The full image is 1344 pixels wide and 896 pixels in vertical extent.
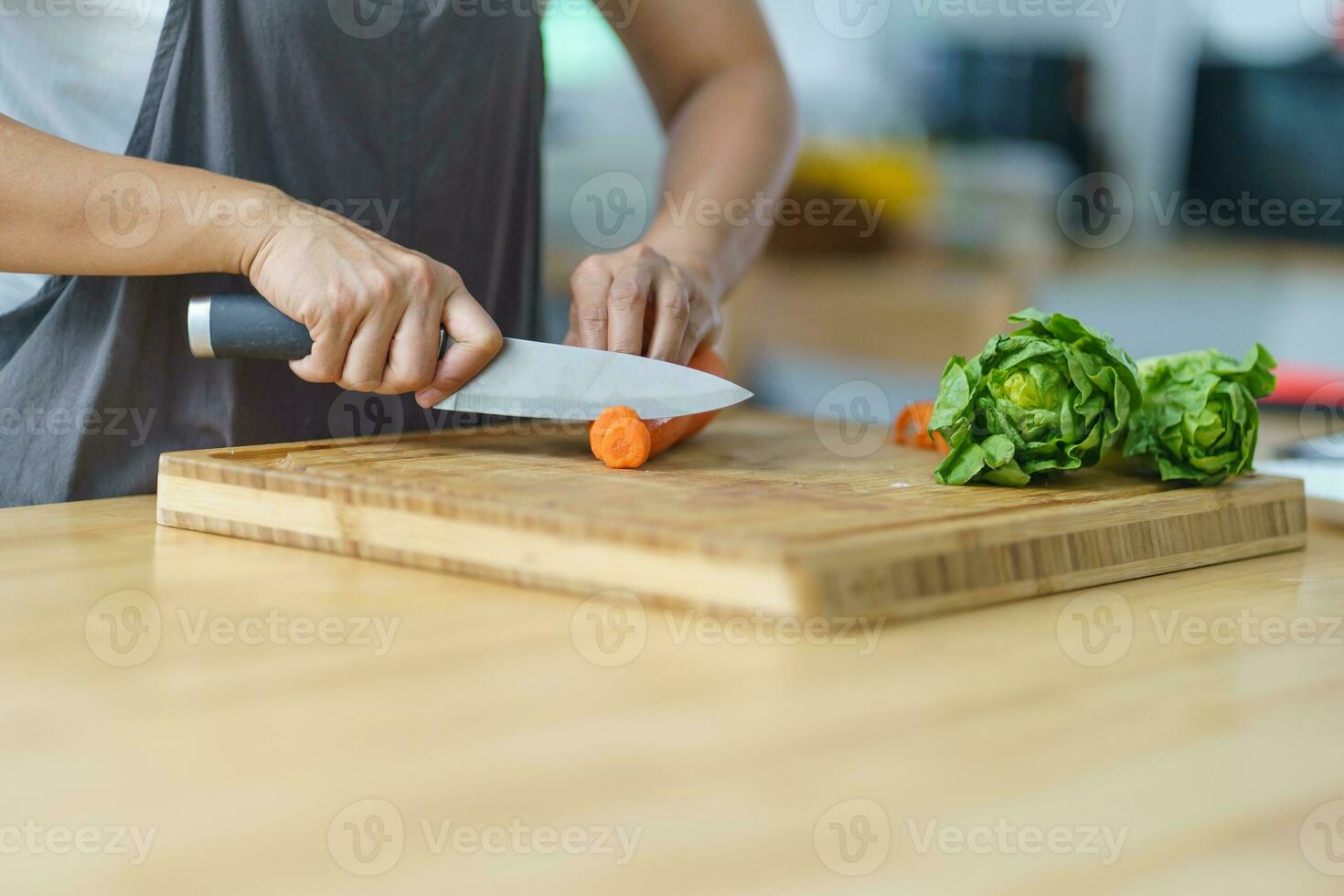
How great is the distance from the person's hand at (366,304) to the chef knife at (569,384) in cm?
3

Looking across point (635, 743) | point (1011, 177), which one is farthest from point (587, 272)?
point (1011, 177)

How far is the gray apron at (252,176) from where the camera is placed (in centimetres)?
131

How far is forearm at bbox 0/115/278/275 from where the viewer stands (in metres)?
1.13

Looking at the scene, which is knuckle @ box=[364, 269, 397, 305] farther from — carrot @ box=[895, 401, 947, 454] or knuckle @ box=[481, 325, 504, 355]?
carrot @ box=[895, 401, 947, 454]

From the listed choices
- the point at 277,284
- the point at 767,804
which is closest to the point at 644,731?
the point at 767,804

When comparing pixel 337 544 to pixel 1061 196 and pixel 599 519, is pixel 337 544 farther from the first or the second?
pixel 1061 196

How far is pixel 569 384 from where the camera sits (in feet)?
4.02

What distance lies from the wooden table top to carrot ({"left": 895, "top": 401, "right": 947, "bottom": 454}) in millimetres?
425

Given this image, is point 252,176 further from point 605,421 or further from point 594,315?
point 605,421

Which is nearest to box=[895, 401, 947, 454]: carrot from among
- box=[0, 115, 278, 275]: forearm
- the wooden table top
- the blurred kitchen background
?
the wooden table top

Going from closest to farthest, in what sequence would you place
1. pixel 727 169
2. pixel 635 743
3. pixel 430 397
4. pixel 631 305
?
pixel 635 743 → pixel 430 397 → pixel 631 305 → pixel 727 169

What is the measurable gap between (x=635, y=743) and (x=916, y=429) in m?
0.81

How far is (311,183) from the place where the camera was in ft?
4.65

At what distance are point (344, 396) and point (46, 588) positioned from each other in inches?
22.9
